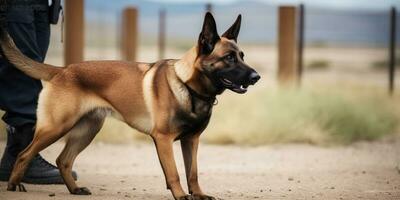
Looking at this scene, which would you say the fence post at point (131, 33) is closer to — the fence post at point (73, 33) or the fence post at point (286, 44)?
the fence post at point (286, 44)

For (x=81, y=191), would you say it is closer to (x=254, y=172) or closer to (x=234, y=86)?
(x=234, y=86)

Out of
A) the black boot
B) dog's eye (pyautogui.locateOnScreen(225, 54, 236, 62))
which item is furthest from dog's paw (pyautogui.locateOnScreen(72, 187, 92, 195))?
dog's eye (pyautogui.locateOnScreen(225, 54, 236, 62))

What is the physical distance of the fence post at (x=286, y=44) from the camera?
1405 cm

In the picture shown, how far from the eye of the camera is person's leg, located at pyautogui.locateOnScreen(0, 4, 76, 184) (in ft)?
24.6

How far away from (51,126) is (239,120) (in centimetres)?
508

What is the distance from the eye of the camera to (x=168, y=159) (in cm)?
665

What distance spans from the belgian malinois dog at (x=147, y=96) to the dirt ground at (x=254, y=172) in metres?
0.48

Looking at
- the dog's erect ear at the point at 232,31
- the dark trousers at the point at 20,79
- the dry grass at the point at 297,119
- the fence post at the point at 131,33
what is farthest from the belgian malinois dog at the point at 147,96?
the fence post at the point at 131,33

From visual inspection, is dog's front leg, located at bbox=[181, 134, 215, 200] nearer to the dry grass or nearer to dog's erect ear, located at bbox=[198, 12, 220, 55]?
dog's erect ear, located at bbox=[198, 12, 220, 55]

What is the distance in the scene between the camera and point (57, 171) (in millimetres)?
7781

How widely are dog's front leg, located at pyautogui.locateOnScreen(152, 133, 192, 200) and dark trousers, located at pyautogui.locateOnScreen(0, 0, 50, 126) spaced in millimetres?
1465

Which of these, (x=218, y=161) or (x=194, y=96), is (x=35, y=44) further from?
(x=218, y=161)

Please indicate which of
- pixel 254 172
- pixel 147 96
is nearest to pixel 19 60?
pixel 147 96

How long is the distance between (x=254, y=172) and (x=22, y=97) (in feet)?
8.75
